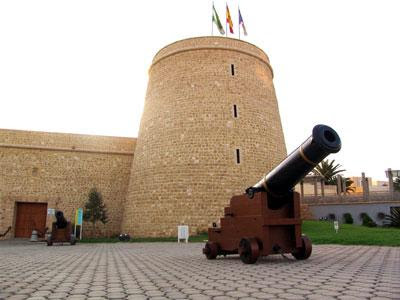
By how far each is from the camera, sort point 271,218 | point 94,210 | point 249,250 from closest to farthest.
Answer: point 249,250 → point 271,218 → point 94,210

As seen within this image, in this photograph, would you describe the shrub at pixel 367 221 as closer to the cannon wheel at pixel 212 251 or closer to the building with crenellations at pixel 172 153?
the building with crenellations at pixel 172 153

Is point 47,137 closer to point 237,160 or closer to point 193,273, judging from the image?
point 237,160

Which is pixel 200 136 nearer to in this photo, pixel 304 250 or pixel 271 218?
pixel 271 218

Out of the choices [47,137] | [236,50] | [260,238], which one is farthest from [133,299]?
[47,137]

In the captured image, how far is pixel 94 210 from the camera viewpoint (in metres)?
18.5

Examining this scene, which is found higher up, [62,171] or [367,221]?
[62,171]

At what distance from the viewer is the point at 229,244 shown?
22.7 feet

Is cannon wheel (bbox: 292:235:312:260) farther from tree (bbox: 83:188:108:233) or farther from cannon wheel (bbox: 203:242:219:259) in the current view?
tree (bbox: 83:188:108:233)

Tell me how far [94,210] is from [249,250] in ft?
46.4

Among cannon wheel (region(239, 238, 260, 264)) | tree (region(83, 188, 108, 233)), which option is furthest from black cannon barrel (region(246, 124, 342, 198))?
tree (region(83, 188, 108, 233))

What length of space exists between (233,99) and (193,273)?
517 inches

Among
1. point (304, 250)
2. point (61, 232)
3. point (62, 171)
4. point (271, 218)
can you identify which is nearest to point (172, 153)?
point (61, 232)

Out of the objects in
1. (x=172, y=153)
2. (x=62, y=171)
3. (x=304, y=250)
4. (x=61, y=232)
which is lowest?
(x=304, y=250)

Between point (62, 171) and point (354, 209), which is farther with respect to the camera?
point (354, 209)
